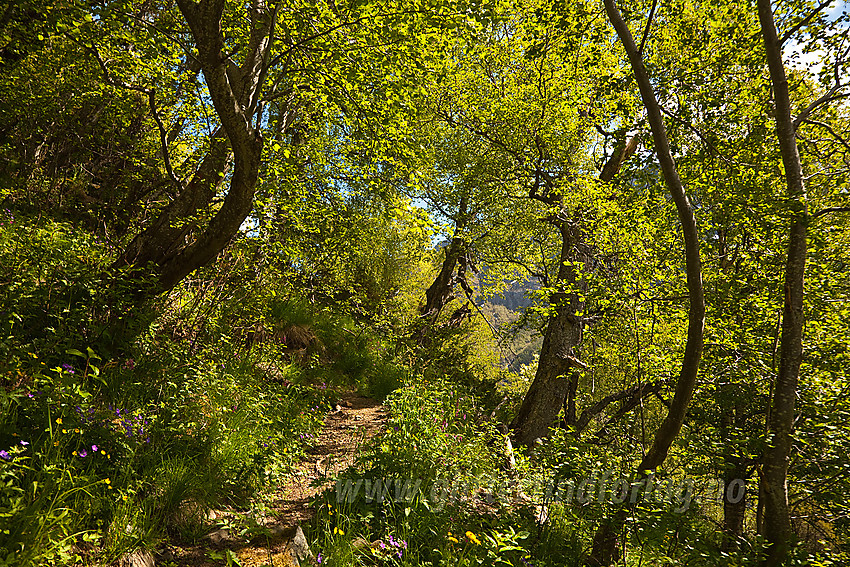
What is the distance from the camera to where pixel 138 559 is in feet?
8.76

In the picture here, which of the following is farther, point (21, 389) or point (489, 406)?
point (489, 406)

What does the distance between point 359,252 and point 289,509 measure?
5.03 metres

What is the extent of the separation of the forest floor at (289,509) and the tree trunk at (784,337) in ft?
12.9

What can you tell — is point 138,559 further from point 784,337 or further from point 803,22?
point 803,22

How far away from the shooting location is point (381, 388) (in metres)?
8.77

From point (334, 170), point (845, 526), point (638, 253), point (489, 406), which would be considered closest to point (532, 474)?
point (845, 526)

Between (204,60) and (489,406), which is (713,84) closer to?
(204,60)

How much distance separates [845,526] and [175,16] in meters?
10.3

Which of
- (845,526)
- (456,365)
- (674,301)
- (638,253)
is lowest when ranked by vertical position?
(845,526)

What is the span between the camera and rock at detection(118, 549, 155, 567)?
259cm

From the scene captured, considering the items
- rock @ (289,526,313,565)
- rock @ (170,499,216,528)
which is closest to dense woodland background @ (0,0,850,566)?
rock @ (170,499,216,528)

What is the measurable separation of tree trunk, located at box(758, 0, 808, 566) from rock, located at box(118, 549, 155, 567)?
4.73 m

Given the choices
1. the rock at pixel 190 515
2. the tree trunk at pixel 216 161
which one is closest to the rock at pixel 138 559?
the rock at pixel 190 515

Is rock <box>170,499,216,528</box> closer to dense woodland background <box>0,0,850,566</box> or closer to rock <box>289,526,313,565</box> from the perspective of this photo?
dense woodland background <box>0,0,850,566</box>
